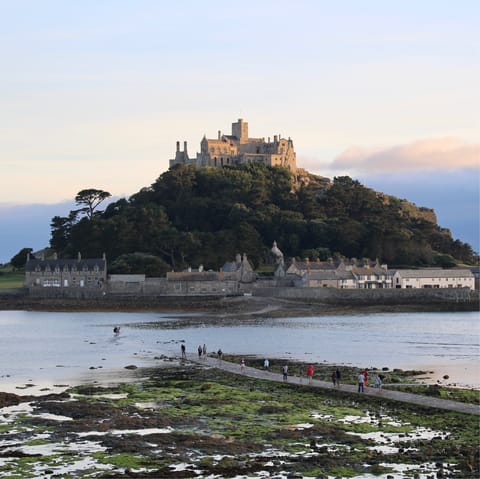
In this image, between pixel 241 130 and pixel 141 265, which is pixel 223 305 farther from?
pixel 241 130

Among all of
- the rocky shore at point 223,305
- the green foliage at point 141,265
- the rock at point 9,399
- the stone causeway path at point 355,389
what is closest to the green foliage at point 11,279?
the rocky shore at point 223,305

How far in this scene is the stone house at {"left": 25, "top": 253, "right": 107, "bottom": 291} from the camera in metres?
78.9

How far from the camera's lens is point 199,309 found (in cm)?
6944

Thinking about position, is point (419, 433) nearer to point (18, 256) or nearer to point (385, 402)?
point (385, 402)

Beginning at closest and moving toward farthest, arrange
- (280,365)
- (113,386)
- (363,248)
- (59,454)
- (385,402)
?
1. (59,454)
2. (385,402)
3. (113,386)
4. (280,365)
5. (363,248)

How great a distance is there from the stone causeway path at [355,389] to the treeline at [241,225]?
47869 millimetres

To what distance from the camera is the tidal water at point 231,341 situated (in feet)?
Result: 109

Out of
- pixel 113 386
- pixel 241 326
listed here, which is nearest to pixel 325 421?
pixel 113 386

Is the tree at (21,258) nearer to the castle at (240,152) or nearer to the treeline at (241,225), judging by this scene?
the treeline at (241,225)

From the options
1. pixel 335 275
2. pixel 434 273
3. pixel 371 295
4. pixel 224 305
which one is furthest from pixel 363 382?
pixel 434 273

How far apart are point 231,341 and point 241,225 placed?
4259cm

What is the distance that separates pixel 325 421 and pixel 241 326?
3393 cm

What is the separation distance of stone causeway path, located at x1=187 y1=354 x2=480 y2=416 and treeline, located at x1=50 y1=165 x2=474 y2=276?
4787cm

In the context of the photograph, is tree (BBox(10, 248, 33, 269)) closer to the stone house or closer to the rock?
the stone house
